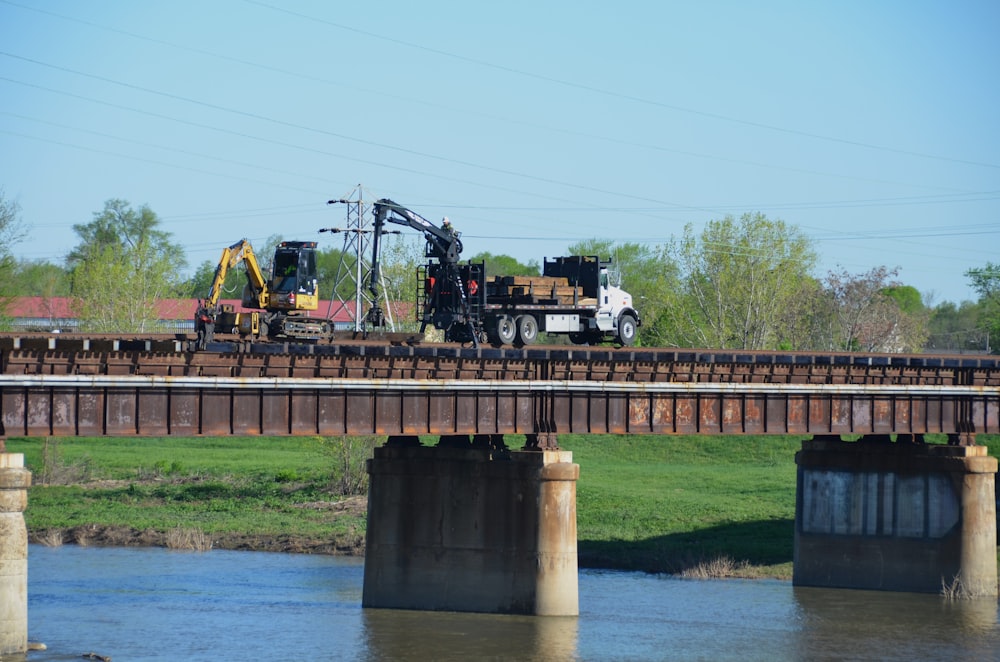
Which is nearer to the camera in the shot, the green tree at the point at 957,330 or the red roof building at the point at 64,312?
the red roof building at the point at 64,312

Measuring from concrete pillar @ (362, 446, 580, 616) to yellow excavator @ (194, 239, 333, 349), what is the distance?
545 centimetres

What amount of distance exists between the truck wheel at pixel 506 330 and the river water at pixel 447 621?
8.60 metres

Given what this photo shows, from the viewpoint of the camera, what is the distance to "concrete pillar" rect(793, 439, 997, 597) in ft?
167

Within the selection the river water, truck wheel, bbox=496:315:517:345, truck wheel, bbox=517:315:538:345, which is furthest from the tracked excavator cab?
the river water

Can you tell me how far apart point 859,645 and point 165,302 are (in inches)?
2938

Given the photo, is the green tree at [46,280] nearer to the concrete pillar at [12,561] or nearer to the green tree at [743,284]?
the green tree at [743,284]

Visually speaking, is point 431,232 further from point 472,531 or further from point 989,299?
point 989,299

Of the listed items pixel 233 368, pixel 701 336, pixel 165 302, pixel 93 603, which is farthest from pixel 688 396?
pixel 165 302

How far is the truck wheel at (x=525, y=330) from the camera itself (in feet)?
169

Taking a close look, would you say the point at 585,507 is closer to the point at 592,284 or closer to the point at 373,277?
the point at 592,284

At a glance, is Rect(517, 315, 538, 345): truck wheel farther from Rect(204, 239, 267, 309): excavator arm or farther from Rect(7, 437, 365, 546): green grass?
Rect(7, 437, 365, 546): green grass

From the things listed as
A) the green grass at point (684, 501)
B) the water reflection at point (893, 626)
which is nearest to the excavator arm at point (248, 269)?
the green grass at point (684, 501)

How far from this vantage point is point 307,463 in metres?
79.4

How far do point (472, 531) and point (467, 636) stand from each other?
3.86 m
